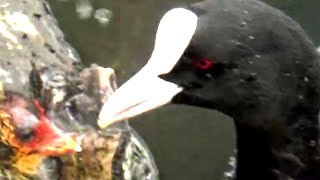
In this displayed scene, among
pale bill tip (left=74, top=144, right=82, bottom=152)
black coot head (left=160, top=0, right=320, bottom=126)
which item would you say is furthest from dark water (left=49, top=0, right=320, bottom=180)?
black coot head (left=160, top=0, right=320, bottom=126)

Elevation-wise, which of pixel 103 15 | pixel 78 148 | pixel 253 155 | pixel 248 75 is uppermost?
pixel 248 75

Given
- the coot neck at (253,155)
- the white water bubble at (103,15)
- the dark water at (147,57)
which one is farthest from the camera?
the white water bubble at (103,15)

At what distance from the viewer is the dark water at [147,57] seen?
4.21 metres

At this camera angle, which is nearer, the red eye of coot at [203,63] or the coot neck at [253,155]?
the red eye of coot at [203,63]

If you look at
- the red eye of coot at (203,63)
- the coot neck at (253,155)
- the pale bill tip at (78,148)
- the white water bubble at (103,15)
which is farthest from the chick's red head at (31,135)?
Result: the white water bubble at (103,15)

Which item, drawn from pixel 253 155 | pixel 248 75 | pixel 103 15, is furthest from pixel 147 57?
pixel 248 75

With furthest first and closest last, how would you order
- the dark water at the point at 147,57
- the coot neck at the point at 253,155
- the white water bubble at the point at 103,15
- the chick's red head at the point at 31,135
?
→ 1. the white water bubble at the point at 103,15
2. the dark water at the point at 147,57
3. the chick's red head at the point at 31,135
4. the coot neck at the point at 253,155

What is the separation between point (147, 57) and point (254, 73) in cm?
140

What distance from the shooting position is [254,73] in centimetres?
304

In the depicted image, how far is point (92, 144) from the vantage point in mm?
3580

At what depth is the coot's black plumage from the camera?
298 centimetres

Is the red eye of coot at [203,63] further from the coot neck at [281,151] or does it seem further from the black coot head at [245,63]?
the coot neck at [281,151]

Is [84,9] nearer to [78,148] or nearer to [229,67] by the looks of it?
[78,148]

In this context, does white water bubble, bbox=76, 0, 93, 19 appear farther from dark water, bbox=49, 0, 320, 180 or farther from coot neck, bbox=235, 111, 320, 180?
coot neck, bbox=235, 111, 320, 180
